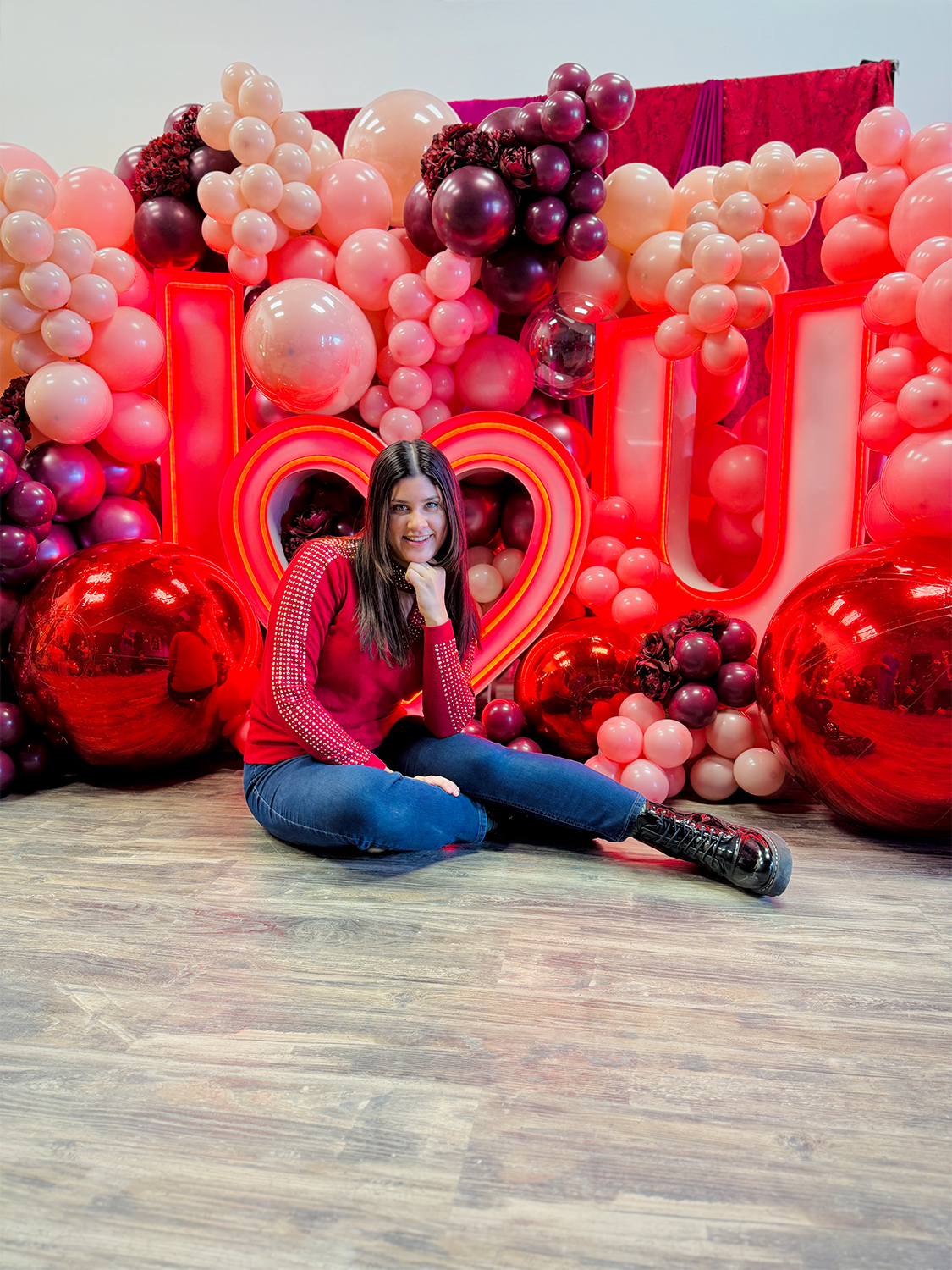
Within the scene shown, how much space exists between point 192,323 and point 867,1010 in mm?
2711

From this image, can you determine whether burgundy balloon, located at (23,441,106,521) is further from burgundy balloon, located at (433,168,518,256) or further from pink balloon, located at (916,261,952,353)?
pink balloon, located at (916,261,952,353)

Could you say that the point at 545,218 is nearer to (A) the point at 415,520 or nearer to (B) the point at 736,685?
(A) the point at 415,520

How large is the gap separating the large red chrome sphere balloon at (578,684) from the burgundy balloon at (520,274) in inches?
39.2

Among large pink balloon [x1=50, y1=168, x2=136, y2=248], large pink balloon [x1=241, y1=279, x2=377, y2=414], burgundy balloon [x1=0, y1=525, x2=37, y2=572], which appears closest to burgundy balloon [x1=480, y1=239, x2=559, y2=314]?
large pink balloon [x1=241, y1=279, x2=377, y2=414]

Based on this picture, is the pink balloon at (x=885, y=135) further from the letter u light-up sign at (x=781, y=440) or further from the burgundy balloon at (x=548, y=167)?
the burgundy balloon at (x=548, y=167)

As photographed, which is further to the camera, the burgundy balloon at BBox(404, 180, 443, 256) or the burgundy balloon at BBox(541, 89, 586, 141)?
the burgundy balloon at BBox(404, 180, 443, 256)

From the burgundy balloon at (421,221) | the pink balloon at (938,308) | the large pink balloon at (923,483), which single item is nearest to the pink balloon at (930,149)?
the pink balloon at (938,308)

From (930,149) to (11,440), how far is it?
2.50m

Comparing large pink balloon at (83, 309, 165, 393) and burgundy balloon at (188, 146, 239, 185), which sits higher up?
burgundy balloon at (188, 146, 239, 185)

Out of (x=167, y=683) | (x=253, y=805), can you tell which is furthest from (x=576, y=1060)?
(x=167, y=683)

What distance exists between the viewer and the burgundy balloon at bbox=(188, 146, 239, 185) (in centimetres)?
275

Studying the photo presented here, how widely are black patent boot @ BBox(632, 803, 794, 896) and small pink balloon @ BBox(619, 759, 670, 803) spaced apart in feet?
0.98

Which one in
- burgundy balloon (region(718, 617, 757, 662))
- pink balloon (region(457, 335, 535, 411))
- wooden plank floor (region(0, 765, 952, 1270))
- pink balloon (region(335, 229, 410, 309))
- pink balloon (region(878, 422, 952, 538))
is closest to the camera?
wooden plank floor (region(0, 765, 952, 1270))

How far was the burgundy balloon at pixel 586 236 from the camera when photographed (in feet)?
Answer: 8.34
